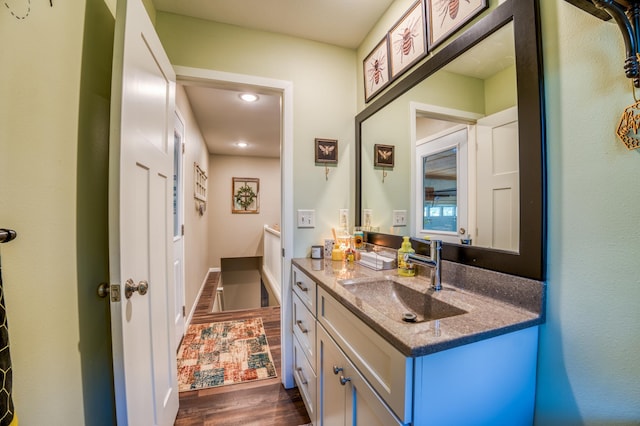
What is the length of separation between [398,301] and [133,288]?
1083 millimetres

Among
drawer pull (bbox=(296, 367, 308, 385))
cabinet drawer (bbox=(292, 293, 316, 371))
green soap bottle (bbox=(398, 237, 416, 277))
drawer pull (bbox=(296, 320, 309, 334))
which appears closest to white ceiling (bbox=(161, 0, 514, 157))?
green soap bottle (bbox=(398, 237, 416, 277))

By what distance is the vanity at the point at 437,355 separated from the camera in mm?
656

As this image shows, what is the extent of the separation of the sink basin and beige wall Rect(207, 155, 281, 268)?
16.3 ft

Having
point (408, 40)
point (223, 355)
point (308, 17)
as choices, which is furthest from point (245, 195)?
point (408, 40)

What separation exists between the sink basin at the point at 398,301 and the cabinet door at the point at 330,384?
0.25 metres

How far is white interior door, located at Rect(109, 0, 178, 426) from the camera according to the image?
86 cm

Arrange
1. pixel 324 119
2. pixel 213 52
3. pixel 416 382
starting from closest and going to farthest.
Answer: pixel 416 382 < pixel 213 52 < pixel 324 119

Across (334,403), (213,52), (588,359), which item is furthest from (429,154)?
(213,52)

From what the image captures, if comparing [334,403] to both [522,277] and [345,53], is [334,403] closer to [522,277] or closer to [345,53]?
[522,277]

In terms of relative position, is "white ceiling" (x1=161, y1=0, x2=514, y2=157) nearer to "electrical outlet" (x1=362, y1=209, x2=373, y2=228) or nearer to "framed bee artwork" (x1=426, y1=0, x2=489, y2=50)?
"framed bee artwork" (x1=426, y1=0, x2=489, y2=50)

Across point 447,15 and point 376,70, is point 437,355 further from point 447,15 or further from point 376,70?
point 376,70

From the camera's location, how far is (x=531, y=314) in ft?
2.60

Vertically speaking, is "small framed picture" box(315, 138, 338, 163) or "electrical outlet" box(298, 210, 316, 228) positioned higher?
"small framed picture" box(315, 138, 338, 163)

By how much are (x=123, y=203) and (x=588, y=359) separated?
1472 mm
